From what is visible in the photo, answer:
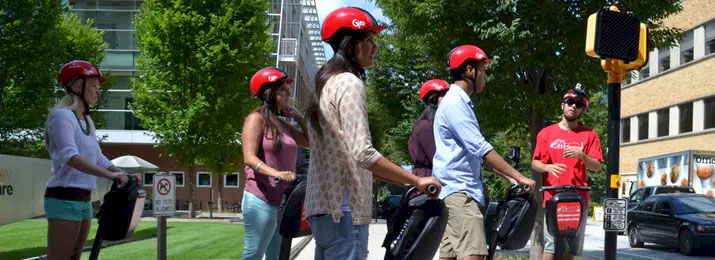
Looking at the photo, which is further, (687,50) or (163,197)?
(687,50)

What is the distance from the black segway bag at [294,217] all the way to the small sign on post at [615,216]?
2.58 metres

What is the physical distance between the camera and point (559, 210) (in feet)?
20.7

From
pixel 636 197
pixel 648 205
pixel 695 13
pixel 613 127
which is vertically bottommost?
pixel 636 197

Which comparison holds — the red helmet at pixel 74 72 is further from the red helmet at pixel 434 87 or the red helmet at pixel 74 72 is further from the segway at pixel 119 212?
the red helmet at pixel 434 87

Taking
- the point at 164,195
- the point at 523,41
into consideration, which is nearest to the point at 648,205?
the point at 523,41

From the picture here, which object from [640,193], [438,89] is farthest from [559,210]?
[640,193]

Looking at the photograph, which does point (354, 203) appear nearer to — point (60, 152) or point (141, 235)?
point (60, 152)

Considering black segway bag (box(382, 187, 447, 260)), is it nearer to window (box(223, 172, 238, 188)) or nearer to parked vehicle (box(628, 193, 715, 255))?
parked vehicle (box(628, 193, 715, 255))

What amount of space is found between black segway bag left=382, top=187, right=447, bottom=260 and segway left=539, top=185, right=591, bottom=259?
293cm

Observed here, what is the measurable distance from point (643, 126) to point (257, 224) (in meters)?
45.0

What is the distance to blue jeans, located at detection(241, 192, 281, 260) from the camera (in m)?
5.01

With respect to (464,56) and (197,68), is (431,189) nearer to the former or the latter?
(464,56)

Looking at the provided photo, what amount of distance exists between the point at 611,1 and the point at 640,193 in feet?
59.0

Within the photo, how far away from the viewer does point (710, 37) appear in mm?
37219
